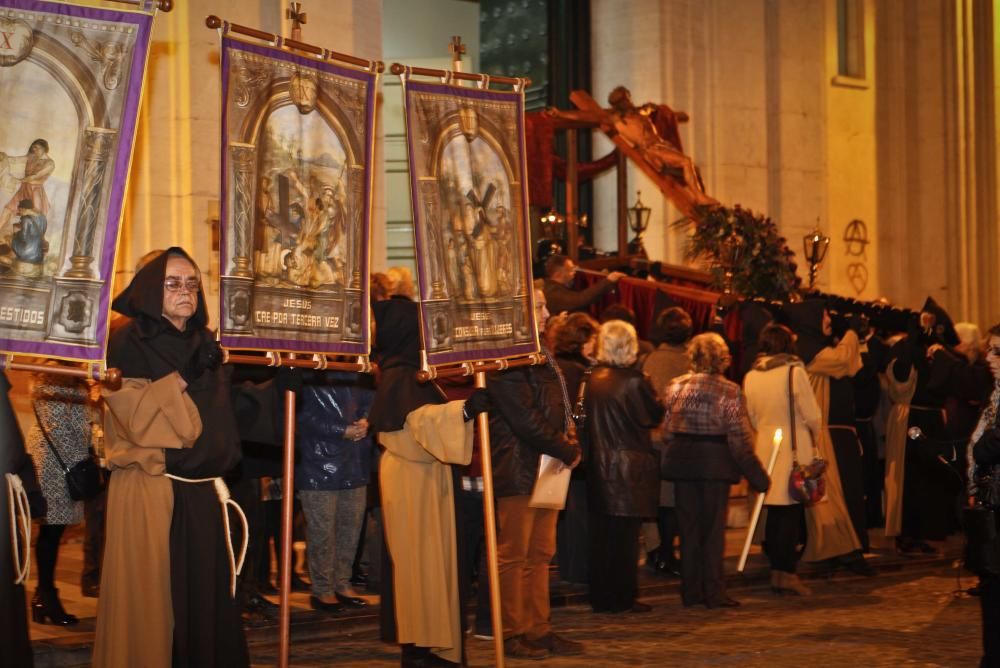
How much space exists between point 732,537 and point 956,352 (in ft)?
8.55

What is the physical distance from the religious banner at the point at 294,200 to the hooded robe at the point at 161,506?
1.30ft

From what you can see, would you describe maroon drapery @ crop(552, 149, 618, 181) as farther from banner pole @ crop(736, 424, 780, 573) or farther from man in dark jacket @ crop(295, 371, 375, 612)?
man in dark jacket @ crop(295, 371, 375, 612)

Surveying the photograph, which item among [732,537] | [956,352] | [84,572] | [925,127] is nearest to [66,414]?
[84,572]

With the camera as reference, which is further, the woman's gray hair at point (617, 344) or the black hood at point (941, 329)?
the black hood at point (941, 329)

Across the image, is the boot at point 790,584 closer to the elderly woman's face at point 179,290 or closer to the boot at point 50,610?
the boot at point 50,610

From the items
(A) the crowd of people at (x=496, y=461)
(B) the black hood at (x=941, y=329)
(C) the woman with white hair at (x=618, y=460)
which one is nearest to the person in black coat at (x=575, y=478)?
(A) the crowd of people at (x=496, y=461)

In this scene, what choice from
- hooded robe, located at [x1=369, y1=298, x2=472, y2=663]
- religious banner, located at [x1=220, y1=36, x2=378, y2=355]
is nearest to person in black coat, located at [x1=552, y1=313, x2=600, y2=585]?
hooded robe, located at [x1=369, y1=298, x2=472, y2=663]

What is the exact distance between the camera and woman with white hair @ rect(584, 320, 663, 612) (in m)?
10.0

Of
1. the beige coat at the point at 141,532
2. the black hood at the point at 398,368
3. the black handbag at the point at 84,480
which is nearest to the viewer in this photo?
the beige coat at the point at 141,532

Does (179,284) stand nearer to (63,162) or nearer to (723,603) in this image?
(63,162)

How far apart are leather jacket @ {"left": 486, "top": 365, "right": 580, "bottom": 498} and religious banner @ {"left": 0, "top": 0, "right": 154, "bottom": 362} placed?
2956 mm

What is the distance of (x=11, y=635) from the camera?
19.4 feet

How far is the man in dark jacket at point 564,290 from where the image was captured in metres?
12.5

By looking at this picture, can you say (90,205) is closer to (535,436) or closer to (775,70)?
(535,436)
